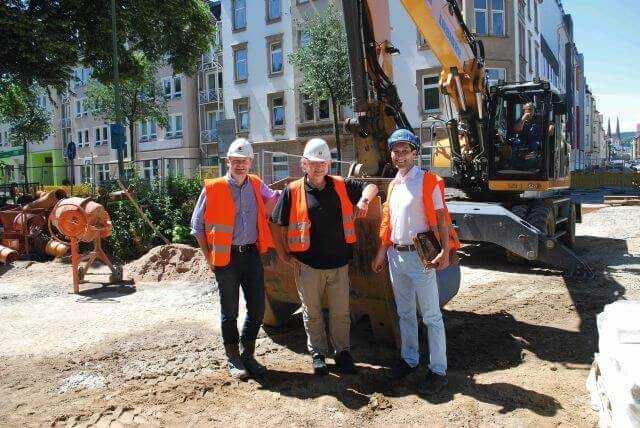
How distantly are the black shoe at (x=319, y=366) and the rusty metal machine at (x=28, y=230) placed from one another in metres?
8.32

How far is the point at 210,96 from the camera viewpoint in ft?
113

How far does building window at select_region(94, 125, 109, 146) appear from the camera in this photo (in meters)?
42.8

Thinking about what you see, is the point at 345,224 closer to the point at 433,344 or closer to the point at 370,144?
the point at 433,344

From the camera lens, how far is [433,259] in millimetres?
3943

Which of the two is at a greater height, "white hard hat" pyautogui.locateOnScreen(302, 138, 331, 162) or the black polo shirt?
"white hard hat" pyautogui.locateOnScreen(302, 138, 331, 162)

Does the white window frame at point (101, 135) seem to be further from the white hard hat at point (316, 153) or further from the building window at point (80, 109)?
the white hard hat at point (316, 153)

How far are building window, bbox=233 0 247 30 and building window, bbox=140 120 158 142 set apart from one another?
9.57 metres

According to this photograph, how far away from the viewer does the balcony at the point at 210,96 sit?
3394 centimetres

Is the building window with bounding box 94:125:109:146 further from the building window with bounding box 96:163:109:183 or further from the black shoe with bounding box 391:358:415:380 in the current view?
the black shoe with bounding box 391:358:415:380

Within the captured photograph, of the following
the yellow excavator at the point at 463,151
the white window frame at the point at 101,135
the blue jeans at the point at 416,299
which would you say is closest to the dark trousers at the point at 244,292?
the yellow excavator at the point at 463,151

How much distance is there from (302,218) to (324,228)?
0.62 feet

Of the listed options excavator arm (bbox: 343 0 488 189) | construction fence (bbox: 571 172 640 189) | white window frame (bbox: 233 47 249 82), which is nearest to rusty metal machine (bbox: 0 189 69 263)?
excavator arm (bbox: 343 0 488 189)

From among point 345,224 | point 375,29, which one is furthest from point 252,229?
point 375,29

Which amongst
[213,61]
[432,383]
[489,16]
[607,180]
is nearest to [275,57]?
[213,61]
